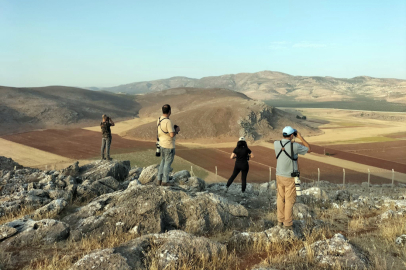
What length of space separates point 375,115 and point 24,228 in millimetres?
99171

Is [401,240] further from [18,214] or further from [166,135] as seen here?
[18,214]

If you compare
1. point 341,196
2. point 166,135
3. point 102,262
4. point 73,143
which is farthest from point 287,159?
point 73,143

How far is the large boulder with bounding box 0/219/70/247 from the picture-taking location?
5922mm

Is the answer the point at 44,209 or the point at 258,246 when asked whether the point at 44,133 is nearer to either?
the point at 44,209

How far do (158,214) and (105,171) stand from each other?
6448 millimetres

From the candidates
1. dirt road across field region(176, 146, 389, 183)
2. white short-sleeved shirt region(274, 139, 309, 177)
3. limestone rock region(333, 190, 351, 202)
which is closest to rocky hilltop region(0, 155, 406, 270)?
white short-sleeved shirt region(274, 139, 309, 177)

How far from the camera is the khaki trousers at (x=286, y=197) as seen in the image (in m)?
6.21

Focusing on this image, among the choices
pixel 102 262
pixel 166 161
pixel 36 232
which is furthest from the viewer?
pixel 166 161

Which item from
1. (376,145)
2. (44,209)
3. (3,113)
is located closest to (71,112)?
(3,113)

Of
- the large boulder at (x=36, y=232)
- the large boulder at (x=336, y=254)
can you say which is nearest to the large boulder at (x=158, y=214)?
the large boulder at (x=36, y=232)

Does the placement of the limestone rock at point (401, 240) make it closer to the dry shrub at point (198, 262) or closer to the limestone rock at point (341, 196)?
the dry shrub at point (198, 262)

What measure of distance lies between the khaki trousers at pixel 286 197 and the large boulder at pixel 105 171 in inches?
328

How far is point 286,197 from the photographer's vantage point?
20.8 ft

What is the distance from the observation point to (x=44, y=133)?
5316cm
